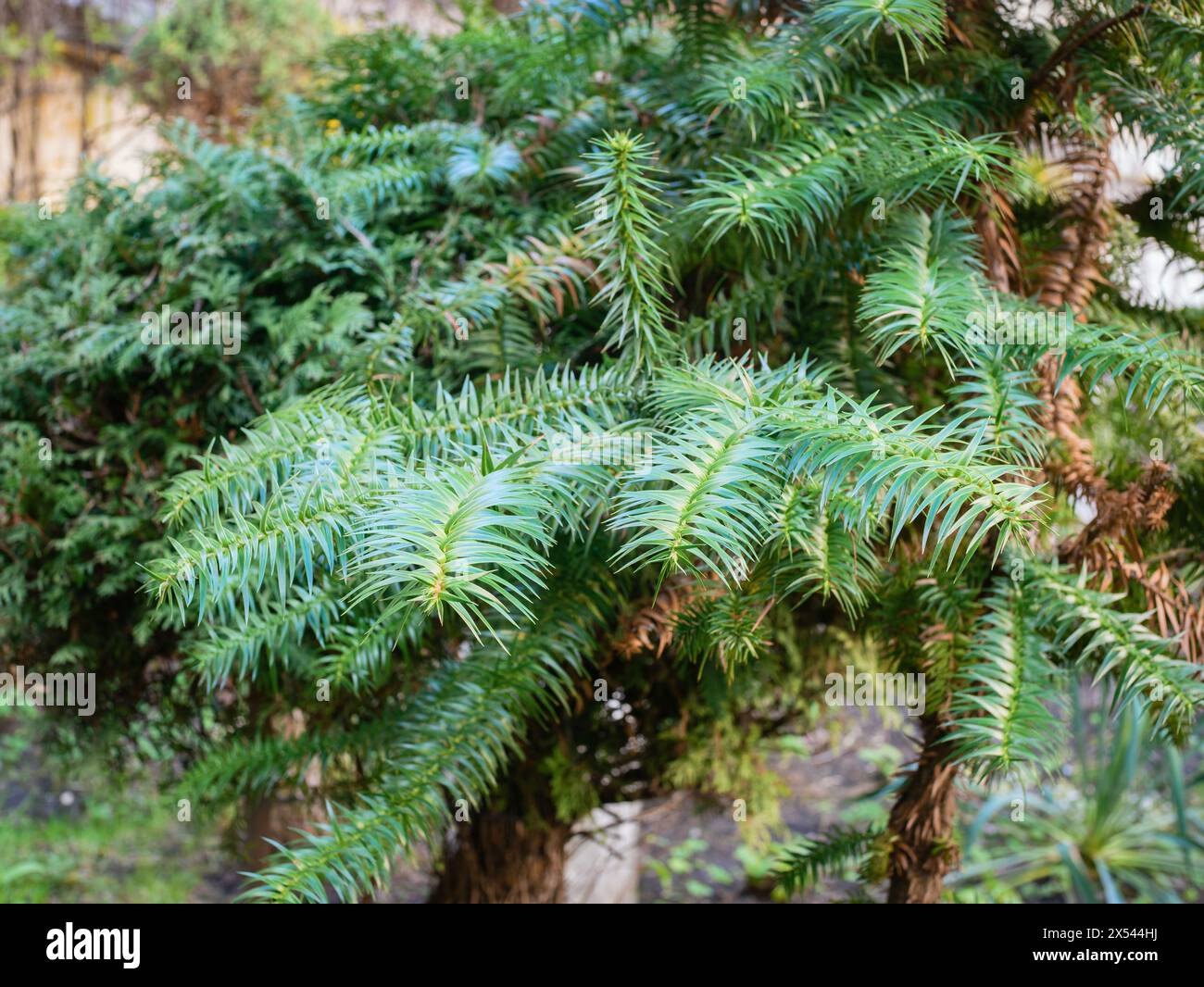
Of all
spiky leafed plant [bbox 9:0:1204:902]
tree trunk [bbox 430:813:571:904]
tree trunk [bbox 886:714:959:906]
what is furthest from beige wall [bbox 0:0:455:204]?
tree trunk [bbox 886:714:959:906]

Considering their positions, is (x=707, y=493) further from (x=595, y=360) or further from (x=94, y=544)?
(x=94, y=544)

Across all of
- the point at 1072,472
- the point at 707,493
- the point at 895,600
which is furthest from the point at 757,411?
the point at 1072,472

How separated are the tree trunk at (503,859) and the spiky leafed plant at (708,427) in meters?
0.03

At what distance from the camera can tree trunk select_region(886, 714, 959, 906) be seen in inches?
41.1

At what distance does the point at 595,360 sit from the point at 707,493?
1.69 feet

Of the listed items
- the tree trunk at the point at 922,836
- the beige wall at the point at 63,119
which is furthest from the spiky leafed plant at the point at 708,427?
the beige wall at the point at 63,119

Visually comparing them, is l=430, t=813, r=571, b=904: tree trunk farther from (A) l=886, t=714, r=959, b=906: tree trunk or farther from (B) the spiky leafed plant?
(A) l=886, t=714, r=959, b=906: tree trunk

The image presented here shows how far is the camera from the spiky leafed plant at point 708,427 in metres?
0.71

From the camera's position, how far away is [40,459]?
1216 mm

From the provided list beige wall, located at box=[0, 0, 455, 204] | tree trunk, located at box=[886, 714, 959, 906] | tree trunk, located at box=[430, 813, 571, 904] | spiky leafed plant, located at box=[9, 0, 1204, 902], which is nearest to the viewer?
spiky leafed plant, located at box=[9, 0, 1204, 902]

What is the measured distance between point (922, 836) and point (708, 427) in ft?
2.01

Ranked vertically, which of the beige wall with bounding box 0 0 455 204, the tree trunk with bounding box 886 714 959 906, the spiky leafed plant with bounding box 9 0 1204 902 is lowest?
the tree trunk with bounding box 886 714 959 906

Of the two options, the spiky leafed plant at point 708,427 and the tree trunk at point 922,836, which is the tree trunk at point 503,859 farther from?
the tree trunk at point 922,836
